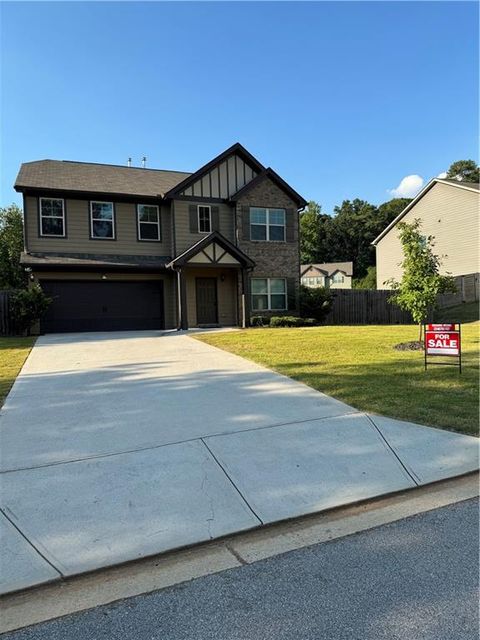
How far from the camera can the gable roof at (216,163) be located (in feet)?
63.4

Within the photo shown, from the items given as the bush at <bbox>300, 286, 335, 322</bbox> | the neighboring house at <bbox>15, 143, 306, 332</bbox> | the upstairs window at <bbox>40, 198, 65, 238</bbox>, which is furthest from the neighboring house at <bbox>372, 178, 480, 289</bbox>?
the upstairs window at <bbox>40, 198, 65, 238</bbox>

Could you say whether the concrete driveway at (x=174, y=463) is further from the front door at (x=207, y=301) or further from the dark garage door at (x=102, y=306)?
the front door at (x=207, y=301)

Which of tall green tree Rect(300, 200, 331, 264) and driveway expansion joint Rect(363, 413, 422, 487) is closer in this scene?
driveway expansion joint Rect(363, 413, 422, 487)

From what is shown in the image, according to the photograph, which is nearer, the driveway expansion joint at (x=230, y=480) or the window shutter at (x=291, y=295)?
the driveway expansion joint at (x=230, y=480)

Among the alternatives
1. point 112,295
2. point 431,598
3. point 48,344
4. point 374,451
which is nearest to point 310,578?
point 431,598

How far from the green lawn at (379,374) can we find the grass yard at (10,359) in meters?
4.62

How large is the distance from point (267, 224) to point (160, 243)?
16.0 ft

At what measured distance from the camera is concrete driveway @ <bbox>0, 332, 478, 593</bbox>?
340 cm

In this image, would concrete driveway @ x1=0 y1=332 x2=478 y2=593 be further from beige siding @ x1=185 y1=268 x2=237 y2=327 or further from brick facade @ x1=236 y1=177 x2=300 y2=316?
brick facade @ x1=236 y1=177 x2=300 y2=316

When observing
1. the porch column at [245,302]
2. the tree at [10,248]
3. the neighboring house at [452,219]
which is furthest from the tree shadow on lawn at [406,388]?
the tree at [10,248]

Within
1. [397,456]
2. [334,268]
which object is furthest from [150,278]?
[334,268]

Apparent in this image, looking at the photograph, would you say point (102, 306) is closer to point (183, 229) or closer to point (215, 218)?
point (183, 229)

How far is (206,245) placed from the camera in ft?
61.6

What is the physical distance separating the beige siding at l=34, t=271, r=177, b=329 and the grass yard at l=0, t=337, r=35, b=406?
431 cm
